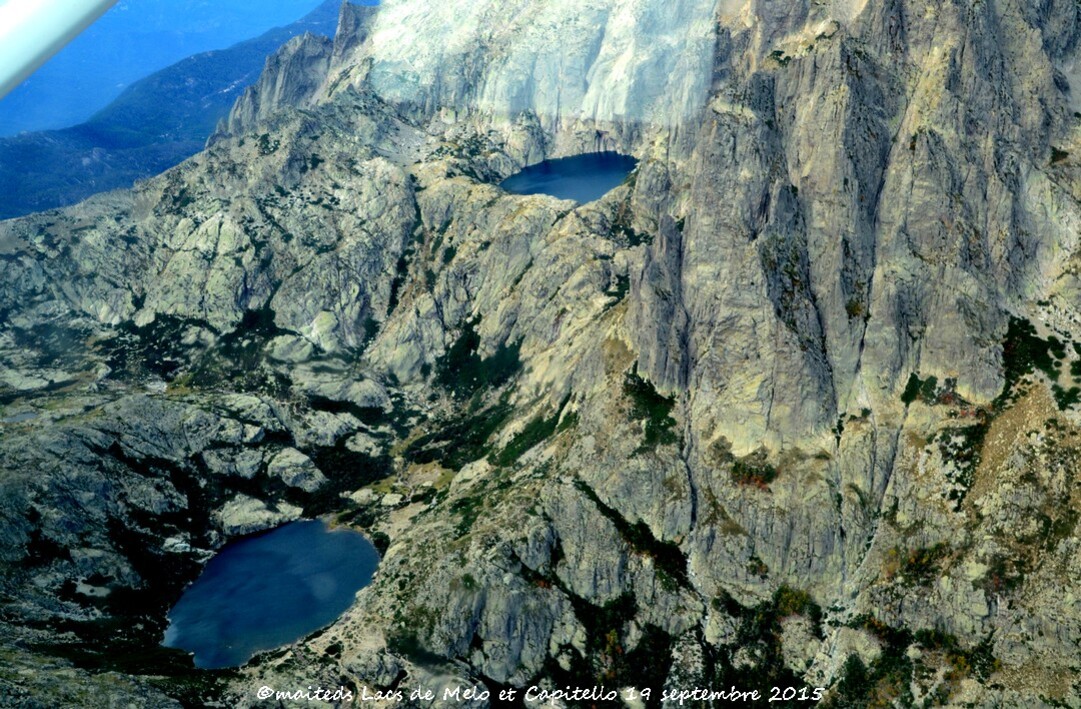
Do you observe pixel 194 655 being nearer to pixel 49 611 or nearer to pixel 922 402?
pixel 49 611

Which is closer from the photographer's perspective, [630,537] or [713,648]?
[713,648]

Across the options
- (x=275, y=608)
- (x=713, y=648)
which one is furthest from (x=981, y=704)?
(x=275, y=608)


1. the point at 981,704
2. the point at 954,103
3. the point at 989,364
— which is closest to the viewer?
the point at 981,704

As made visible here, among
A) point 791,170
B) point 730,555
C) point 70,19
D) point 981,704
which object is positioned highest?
point 70,19

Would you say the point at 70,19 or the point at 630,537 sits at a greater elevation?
the point at 70,19

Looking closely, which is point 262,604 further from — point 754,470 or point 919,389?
→ point 919,389

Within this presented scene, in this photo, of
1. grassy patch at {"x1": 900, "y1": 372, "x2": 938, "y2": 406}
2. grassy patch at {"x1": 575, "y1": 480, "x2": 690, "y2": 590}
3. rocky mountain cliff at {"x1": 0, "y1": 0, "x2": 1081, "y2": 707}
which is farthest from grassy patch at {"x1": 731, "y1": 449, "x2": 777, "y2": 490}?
grassy patch at {"x1": 900, "y1": 372, "x2": 938, "y2": 406}

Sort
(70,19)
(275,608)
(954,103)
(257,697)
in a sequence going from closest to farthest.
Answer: (70,19) → (257,697) → (954,103) → (275,608)

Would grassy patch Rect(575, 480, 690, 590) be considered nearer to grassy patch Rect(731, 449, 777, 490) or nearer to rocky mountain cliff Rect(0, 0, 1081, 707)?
rocky mountain cliff Rect(0, 0, 1081, 707)
